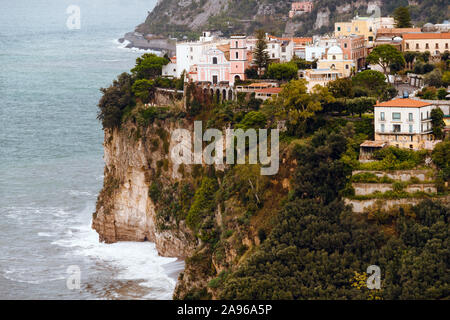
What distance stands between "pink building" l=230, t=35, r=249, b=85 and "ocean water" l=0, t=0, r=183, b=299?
11.0 m

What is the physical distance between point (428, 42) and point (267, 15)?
7291cm

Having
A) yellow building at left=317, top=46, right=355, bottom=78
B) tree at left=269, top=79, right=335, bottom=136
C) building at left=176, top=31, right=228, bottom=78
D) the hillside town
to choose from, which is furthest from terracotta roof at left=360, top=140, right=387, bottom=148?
building at left=176, top=31, right=228, bottom=78

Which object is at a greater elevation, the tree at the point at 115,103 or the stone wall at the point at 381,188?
the tree at the point at 115,103

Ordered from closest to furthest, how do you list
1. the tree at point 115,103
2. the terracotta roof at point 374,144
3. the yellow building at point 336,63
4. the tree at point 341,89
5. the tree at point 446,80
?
the terracotta roof at point 374,144 < the tree at point 341,89 < the tree at point 446,80 < the yellow building at point 336,63 < the tree at point 115,103

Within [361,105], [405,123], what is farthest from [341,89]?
[405,123]

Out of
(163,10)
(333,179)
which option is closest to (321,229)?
(333,179)

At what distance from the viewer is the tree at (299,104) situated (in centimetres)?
4912

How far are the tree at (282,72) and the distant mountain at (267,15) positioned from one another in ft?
155

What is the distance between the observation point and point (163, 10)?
545ft

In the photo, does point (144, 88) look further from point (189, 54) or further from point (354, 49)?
point (354, 49)

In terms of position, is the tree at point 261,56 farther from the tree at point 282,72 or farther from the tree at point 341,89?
the tree at point 341,89

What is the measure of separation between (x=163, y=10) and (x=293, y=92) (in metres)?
119

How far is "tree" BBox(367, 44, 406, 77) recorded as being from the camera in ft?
196

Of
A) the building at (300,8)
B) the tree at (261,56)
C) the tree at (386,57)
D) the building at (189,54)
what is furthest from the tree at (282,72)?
the building at (300,8)
